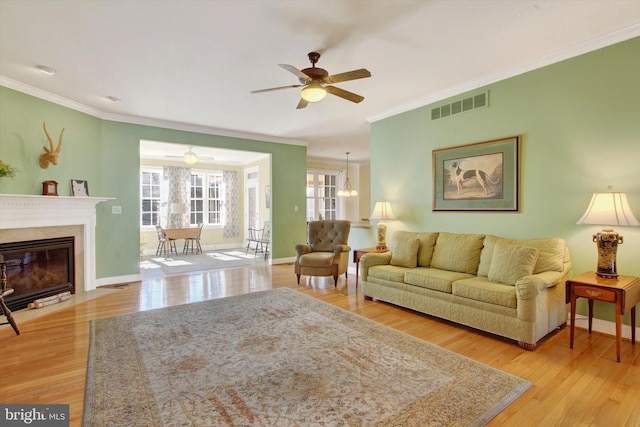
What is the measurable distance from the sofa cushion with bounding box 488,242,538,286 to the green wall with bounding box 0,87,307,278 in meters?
4.73

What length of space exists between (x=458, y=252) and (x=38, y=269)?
540 cm

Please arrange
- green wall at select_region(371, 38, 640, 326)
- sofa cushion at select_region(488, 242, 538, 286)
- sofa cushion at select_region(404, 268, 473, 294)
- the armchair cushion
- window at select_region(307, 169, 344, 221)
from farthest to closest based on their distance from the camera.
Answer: window at select_region(307, 169, 344, 221) → the armchair cushion → sofa cushion at select_region(404, 268, 473, 294) → sofa cushion at select_region(488, 242, 538, 286) → green wall at select_region(371, 38, 640, 326)

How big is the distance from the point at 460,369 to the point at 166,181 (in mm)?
8477

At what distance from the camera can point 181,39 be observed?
114 inches

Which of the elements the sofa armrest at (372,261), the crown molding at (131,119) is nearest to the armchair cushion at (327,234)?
the sofa armrest at (372,261)

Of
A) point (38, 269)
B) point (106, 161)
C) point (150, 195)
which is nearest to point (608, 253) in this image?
point (38, 269)

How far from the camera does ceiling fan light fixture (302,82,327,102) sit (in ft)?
9.80

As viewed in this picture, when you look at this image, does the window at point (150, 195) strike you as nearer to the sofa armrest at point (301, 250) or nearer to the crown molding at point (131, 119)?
the crown molding at point (131, 119)

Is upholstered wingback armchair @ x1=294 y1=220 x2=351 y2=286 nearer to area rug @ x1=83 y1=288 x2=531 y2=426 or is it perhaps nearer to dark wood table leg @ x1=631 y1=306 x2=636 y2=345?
area rug @ x1=83 y1=288 x2=531 y2=426

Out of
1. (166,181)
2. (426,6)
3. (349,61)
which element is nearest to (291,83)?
(349,61)

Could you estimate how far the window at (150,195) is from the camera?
8.49 metres

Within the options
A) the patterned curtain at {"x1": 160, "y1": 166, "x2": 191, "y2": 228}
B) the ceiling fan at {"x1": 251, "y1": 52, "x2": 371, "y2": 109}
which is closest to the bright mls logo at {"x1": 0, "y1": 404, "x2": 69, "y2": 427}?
the ceiling fan at {"x1": 251, "y1": 52, "x2": 371, "y2": 109}

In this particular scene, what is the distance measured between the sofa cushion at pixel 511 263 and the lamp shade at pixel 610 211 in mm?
533

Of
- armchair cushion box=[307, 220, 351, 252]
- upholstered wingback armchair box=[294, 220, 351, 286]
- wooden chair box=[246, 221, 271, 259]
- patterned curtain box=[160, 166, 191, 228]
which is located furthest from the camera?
patterned curtain box=[160, 166, 191, 228]
